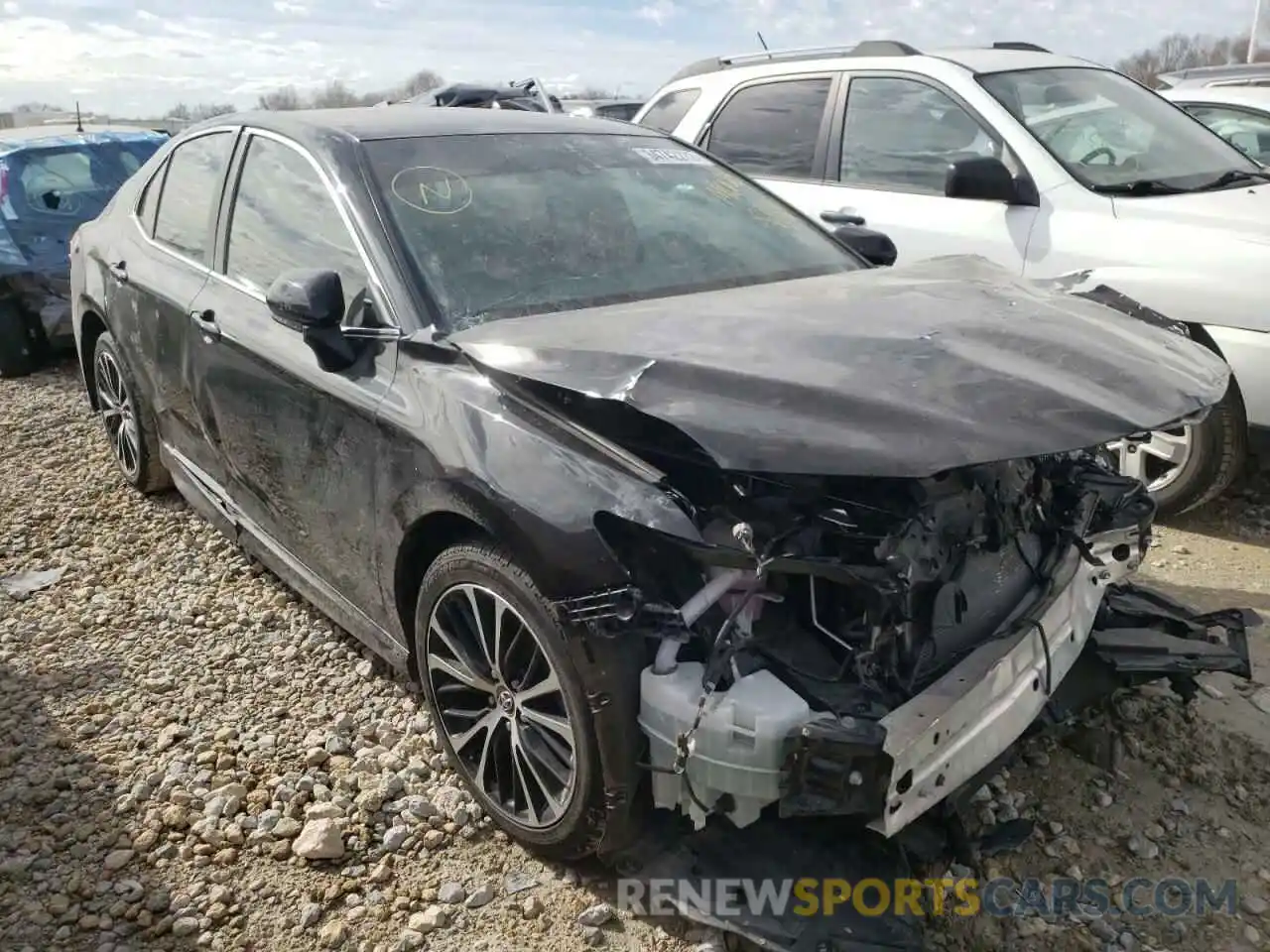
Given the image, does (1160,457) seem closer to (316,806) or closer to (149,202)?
(316,806)

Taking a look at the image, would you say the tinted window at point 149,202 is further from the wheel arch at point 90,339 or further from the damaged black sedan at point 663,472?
the damaged black sedan at point 663,472

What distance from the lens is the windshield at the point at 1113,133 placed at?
470cm

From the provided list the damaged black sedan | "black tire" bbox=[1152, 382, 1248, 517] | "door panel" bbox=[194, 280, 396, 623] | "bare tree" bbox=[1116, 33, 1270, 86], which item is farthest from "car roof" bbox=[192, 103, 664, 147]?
"bare tree" bbox=[1116, 33, 1270, 86]

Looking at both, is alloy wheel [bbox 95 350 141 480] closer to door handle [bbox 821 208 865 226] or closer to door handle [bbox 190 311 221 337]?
door handle [bbox 190 311 221 337]

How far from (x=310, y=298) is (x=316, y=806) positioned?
137 centimetres

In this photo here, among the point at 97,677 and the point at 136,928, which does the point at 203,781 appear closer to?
the point at 136,928

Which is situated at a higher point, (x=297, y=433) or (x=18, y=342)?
(x=297, y=433)

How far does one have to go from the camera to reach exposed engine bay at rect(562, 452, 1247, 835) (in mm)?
2076

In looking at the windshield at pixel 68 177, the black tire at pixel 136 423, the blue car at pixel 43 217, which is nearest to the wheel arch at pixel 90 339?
the black tire at pixel 136 423

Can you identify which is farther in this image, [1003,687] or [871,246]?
[871,246]

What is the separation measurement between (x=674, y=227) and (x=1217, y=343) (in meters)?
2.26

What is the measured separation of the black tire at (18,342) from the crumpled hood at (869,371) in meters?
6.16

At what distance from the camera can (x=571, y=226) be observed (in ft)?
10.4

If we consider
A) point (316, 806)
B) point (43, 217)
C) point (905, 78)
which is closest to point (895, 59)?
point (905, 78)
